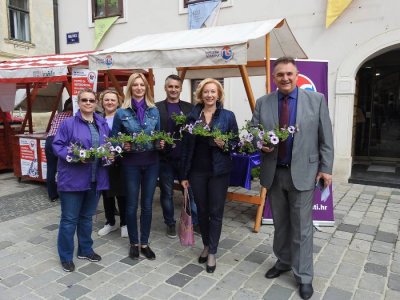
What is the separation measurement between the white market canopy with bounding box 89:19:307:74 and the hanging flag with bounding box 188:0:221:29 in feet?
10.2

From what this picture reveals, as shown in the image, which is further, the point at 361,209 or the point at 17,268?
the point at 361,209

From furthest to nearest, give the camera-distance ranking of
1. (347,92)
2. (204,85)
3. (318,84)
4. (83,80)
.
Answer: (347,92) < (83,80) < (318,84) < (204,85)

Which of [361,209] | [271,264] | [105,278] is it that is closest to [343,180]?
[361,209]

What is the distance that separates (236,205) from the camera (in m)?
5.44

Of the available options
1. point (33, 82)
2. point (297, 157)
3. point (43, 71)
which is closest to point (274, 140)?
point (297, 157)

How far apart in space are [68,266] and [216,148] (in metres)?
1.80

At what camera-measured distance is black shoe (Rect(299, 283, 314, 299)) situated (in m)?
2.89

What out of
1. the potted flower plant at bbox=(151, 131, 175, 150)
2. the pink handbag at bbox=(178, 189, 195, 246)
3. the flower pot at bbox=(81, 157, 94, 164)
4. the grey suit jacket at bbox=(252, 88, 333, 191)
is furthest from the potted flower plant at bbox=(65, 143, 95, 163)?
the grey suit jacket at bbox=(252, 88, 333, 191)

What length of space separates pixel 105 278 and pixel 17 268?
3.04ft

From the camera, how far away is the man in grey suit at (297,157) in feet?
9.29

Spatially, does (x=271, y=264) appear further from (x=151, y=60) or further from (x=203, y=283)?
(x=151, y=60)

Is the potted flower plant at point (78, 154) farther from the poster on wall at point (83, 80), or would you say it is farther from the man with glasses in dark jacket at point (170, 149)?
the poster on wall at point (83, 80)

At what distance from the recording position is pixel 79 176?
322 cm

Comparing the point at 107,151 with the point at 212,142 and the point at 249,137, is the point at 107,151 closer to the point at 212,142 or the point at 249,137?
the point at 212,142
